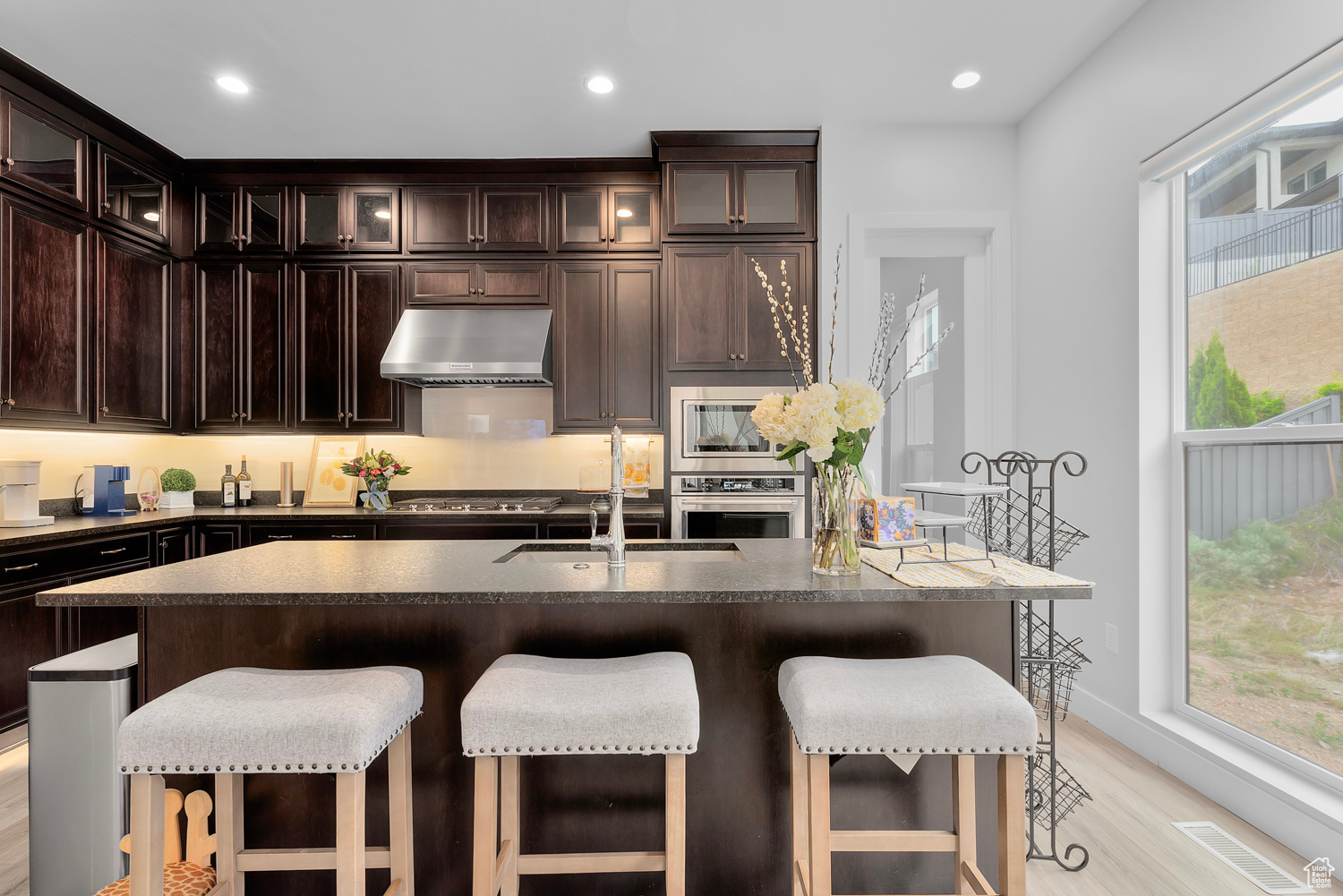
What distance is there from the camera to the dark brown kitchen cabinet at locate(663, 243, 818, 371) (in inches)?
141

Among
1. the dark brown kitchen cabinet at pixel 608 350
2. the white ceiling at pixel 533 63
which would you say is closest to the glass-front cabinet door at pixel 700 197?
the white ceiling at pixel 533 63

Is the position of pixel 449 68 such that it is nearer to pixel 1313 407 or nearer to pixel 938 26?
pixel 938 26

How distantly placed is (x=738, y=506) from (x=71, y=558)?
3138 millimetres

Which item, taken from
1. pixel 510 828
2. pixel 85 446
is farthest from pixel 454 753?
pixel 85 446

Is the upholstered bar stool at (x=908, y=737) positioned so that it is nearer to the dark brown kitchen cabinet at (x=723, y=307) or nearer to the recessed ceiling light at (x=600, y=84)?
the dark brown kitchen cabinet at (x=723, y=307)

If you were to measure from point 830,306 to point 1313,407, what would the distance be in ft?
6.41

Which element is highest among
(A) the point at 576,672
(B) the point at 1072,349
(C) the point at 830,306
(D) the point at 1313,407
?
(C) the point at 830,306

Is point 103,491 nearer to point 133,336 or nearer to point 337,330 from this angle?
point 133,336

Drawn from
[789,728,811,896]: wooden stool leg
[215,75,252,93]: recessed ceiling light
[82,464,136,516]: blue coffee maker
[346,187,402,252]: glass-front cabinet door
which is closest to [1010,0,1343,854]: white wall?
[789,728,811,896]: wooden stool leg

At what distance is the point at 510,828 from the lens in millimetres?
1481

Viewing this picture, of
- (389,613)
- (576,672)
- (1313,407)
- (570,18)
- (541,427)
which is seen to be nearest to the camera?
(576,672)

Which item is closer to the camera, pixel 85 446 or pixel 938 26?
pixel 938 26
